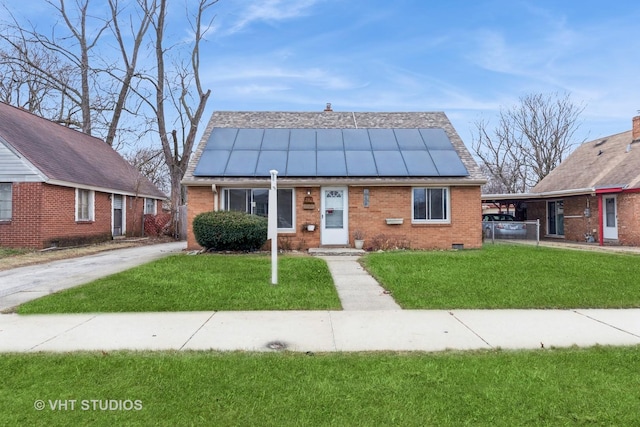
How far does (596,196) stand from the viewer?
60.5ft

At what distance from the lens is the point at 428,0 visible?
13.9m

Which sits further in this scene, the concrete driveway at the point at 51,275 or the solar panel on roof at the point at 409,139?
the solar panel on roof at the point at 409,139

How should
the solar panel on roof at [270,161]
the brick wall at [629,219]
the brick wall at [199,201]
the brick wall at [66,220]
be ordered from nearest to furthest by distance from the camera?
the brick wall at [199,201]
the solar panel on roof at [270,161]
the brick wall at [66,220]
the brick wall at [629,219]

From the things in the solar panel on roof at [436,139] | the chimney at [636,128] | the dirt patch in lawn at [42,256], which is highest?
the chimney at [636,128]

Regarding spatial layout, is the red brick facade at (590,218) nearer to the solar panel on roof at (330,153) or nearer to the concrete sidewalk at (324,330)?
the solar panel on roof at (330,153)

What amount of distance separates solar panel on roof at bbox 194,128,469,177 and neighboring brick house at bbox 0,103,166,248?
5897 millimetres

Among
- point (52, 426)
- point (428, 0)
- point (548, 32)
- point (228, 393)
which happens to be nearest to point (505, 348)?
point (228, 393)

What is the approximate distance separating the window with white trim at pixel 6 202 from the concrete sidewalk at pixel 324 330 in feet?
36.3

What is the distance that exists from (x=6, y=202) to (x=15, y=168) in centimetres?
134

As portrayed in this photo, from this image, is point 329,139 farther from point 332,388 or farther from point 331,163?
point 332,388

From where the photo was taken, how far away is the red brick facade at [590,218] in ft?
55.1

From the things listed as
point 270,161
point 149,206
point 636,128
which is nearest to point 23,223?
point 270,161

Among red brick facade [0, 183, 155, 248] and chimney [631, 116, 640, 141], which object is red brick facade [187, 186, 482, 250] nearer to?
red brick facade [0, 183, 155, 248]

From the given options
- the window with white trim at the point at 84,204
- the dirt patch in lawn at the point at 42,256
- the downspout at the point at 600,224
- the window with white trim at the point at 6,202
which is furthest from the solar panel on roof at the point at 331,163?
the downspout at the point at 600,224
